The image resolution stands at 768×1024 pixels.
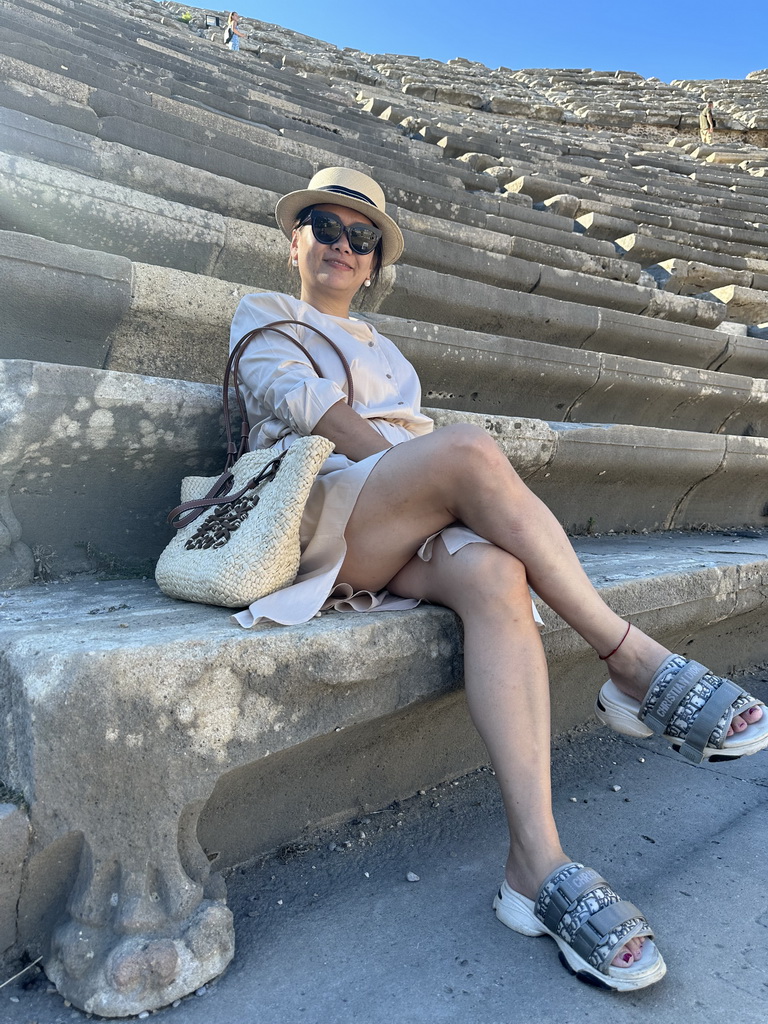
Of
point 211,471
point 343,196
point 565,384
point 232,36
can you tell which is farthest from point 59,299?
point 232,36

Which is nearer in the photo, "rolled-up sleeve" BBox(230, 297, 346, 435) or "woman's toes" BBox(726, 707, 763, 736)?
"woman's toes" BBox(726, 707, 763, 736)

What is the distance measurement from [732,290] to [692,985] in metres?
4.30

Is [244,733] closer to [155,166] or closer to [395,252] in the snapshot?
[395,252]

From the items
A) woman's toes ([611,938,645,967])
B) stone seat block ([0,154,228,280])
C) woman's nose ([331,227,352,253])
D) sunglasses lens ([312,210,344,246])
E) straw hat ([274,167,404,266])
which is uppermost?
straw hat ([274,167,404,266])

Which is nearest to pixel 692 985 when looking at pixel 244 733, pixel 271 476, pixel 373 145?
pixel 244 733

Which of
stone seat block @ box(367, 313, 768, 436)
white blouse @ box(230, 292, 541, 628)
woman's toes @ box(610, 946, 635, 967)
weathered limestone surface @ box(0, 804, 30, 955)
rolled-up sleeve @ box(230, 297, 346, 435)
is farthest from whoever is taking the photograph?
stone seat block @ box(367, 313, 768, 436)

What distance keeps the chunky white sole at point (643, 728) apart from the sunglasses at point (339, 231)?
49.0 inches

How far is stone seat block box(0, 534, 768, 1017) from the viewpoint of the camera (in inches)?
39.4

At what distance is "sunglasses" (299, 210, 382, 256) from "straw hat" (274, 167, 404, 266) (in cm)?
4

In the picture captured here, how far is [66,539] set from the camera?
161cm

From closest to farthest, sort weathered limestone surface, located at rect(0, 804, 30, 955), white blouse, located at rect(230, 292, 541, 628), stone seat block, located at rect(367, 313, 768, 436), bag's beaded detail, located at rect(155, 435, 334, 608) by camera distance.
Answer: weathered limestone surface, located at rect(0, 804, 30, 955) < bag's beaded detail, located at rect(155, 435, 334, 608) < white blouse, located at rect(230, 292, 541, 628) < stone seat block, located at rect(367, 313, 768, 436)

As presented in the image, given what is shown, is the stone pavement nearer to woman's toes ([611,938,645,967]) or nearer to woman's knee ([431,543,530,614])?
woman's toes ([611,938,645,967])

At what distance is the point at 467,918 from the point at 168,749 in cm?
57

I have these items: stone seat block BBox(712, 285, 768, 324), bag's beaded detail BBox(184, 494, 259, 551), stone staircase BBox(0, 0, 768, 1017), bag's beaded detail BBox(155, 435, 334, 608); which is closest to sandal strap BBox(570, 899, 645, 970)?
stone staircase BBox(0, 0, 768, 1017)
